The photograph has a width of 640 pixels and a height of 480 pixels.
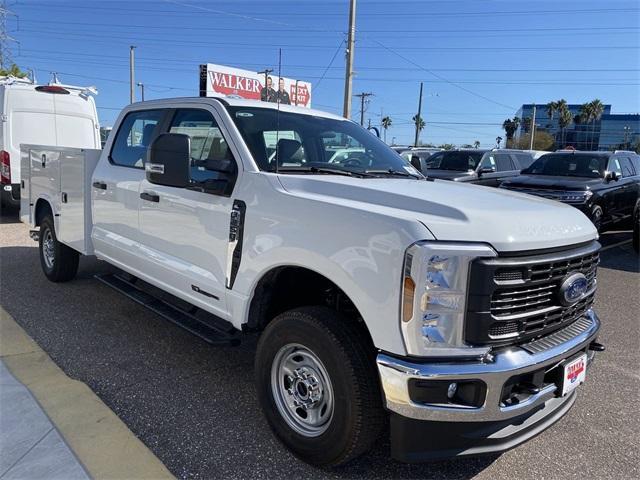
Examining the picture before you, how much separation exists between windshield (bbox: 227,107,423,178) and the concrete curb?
69.0 inches

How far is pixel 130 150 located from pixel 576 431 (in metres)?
4.07

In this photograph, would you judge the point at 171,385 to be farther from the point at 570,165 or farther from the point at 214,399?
the point at 570,165

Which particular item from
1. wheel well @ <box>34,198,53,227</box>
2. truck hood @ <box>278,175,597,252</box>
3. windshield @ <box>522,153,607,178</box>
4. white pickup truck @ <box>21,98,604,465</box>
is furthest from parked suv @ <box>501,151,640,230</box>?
wheel well @ <box>34,198,53,227</box>

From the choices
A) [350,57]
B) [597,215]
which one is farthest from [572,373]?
[350,57]

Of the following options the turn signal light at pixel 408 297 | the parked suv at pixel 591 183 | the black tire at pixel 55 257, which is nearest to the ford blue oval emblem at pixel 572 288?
the turn signal light at pixel 408 297

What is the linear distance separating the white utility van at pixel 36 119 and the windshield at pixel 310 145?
8327 mm

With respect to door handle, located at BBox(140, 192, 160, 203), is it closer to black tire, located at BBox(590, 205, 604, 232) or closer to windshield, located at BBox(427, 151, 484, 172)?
black tire, located at BBox(590, 205, 604, 232)

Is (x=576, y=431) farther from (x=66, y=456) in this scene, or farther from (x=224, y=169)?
(x=66, y=456)

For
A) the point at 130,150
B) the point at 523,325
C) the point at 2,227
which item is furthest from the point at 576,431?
the point at 2,227

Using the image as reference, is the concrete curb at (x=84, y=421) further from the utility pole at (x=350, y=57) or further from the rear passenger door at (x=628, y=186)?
the utility pole at (x=350, y=57)

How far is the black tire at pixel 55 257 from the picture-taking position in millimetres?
5895

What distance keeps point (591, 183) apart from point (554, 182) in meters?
0.64

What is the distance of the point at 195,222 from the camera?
11.6 ft

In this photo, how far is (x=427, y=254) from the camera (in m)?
2.23
